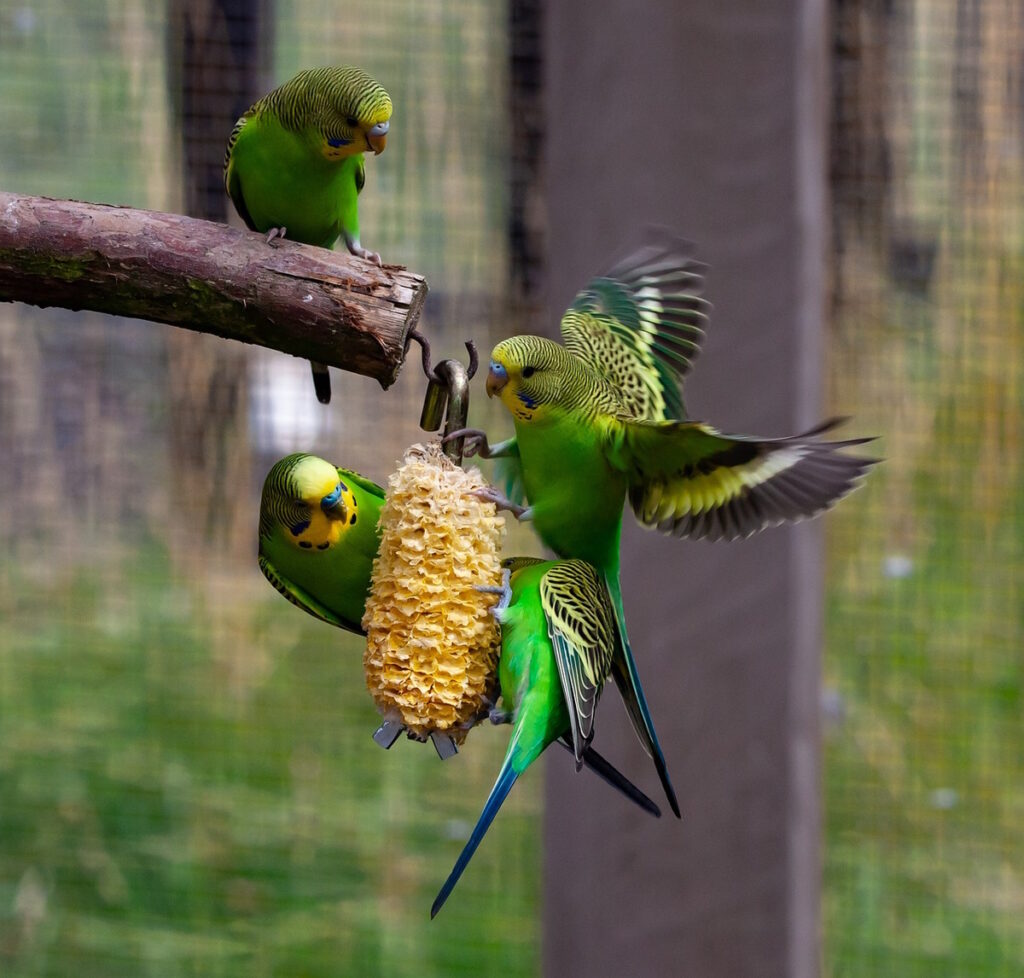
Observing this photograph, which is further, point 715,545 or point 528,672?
point 715,545

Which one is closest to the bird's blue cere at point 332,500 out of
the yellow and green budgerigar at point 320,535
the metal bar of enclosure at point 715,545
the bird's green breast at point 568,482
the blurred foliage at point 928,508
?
the yellow and green budgerigar at point 320,535

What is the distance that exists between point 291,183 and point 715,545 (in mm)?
376

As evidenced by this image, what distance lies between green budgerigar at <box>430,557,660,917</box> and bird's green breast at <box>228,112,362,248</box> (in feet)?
1.02

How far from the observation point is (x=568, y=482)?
0.67m

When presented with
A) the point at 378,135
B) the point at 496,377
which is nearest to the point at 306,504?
the point at 496,377

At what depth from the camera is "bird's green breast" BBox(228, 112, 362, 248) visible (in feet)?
2.55

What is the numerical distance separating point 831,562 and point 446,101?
58 cm

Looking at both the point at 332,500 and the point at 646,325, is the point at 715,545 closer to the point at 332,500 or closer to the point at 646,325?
the point at 646,325

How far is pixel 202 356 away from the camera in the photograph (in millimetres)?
1276

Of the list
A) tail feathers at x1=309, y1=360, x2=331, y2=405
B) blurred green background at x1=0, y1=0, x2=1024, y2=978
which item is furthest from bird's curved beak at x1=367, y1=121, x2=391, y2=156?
blurred green background at x1=0, y1=0, x2=1024, y2=978

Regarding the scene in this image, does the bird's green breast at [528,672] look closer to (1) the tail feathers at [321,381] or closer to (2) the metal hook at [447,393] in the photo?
(2) the metal hook at [447,393]

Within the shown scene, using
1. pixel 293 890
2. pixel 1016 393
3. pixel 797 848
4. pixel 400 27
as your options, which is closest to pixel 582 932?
pixel 797 848

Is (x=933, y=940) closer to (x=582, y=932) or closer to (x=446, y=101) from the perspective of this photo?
(x=582, y=932)

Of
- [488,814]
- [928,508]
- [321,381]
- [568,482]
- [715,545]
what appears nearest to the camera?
[488,814]
